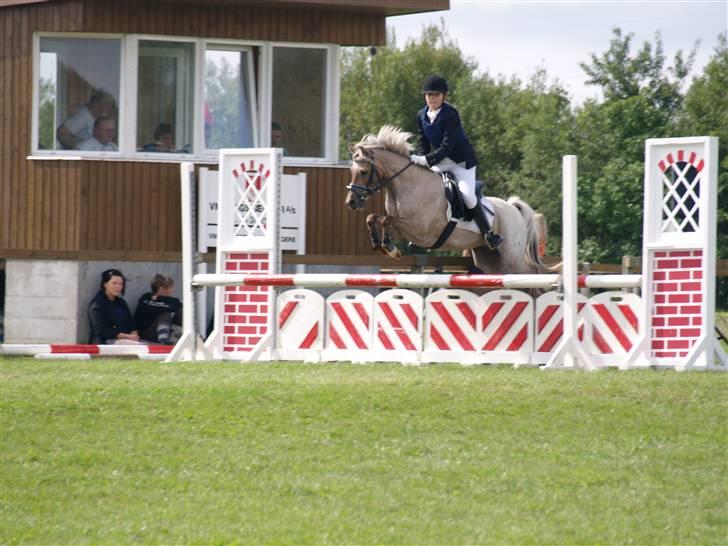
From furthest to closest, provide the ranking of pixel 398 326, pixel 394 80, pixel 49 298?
pixel 394 80, pixel 49 298, pixel 398 326

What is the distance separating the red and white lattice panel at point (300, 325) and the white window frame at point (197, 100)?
17.1 feet

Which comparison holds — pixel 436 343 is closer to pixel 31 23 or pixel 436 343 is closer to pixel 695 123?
pixel 31 23

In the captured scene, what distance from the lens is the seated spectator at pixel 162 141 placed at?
1873cm

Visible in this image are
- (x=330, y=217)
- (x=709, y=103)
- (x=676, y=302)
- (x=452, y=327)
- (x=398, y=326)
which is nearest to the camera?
(x=676, y=302)

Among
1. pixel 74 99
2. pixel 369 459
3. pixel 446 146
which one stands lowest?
pixel 369 459

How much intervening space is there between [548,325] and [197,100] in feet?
24.8

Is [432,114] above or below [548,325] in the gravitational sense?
above

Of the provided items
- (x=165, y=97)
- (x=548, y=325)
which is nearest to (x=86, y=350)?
(x=165, y=97)

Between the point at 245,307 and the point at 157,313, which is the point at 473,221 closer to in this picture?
the point at 245,307

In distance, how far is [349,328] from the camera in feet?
44.4

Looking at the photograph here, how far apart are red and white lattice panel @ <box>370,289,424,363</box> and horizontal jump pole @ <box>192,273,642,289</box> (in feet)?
0.43

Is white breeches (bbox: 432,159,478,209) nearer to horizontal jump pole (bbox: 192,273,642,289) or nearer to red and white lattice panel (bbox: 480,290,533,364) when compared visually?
horizontal jump pole (bbox: 192,273,642,289)

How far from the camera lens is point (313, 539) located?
26.0 ft

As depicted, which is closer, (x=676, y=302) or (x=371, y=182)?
(x=676, y=302)
